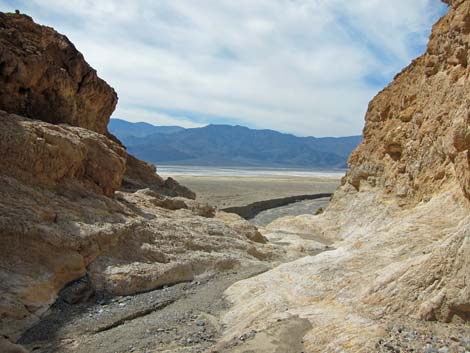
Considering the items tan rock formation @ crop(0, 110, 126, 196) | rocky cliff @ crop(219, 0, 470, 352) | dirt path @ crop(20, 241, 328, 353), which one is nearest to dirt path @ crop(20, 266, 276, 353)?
dirt path @ crop(20, 241, 328, 353)

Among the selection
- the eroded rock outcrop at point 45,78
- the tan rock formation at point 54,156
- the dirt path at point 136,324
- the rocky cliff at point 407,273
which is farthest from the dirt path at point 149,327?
the eroded rock outcrop at point 45,78

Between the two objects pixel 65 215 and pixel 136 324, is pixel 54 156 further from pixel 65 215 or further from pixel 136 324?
pixel 136 324

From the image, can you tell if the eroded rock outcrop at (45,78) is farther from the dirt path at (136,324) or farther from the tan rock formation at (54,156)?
the dirt path at (136,324)

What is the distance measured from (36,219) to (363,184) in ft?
56.2

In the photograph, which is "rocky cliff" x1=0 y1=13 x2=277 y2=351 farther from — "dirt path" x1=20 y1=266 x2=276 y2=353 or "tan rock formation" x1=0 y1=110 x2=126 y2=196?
"dirt path" x1=20 y1=266 x2=276 y2=353

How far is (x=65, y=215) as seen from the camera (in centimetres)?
968

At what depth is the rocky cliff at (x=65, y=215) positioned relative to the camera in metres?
8.25

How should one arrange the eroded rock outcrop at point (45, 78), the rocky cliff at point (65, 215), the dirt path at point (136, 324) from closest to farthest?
the dirt path at point (136, 324) → the rocky cliff at point (65, 215) → the eroded rock outcrop at point (45, 78)

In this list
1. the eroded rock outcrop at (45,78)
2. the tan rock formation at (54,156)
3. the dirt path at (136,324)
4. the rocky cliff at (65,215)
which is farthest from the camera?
the eroded rock outcrop at (45,78)

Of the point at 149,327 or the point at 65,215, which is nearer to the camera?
the point at 149,327

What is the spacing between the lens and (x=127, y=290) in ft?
31.0

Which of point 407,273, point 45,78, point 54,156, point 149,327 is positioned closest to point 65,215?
A: point 54,156

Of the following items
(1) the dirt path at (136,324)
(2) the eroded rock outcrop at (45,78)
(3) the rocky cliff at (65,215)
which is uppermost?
(2) the eroded rock outcrop at (45,78)

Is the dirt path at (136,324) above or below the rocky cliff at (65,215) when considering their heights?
below
